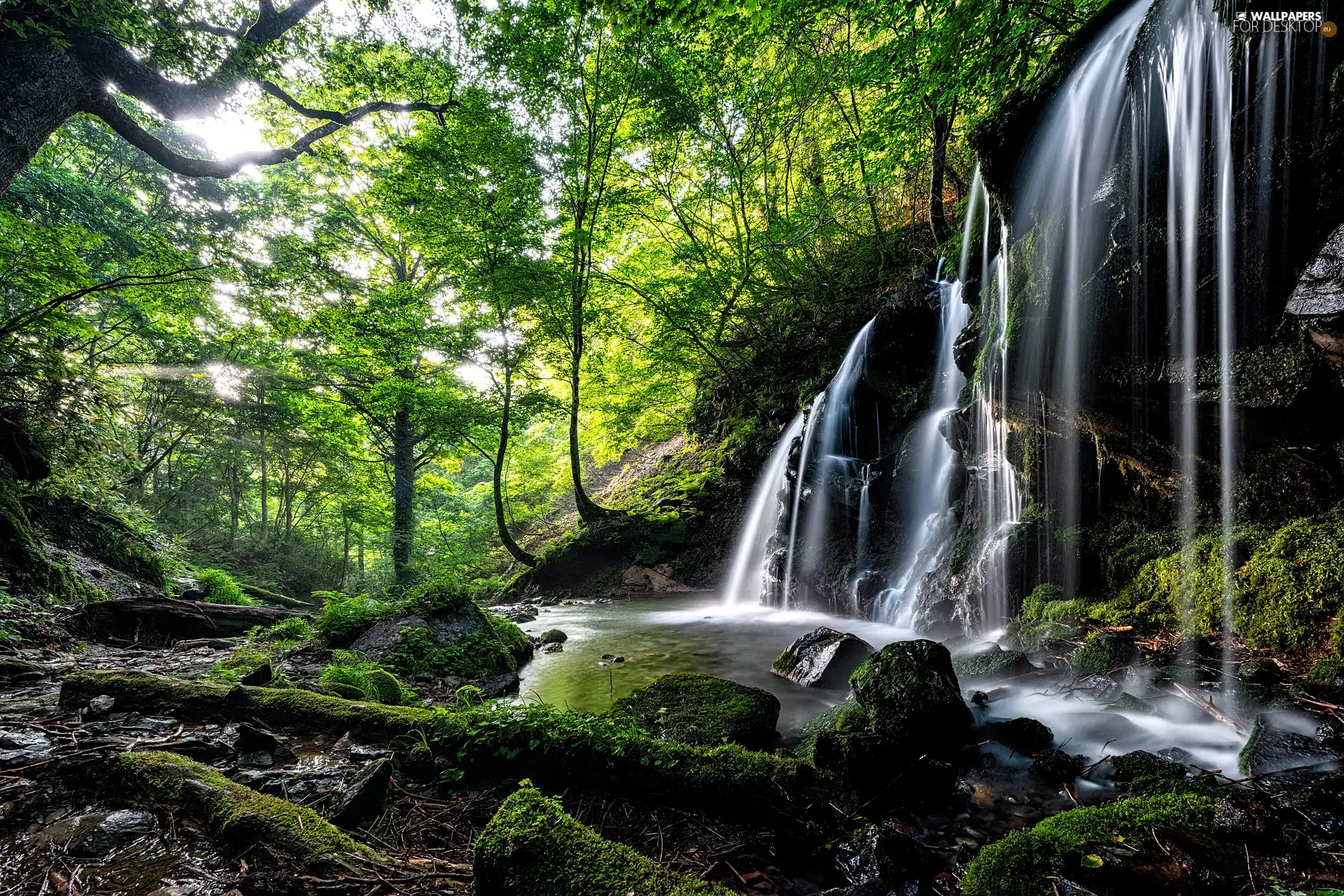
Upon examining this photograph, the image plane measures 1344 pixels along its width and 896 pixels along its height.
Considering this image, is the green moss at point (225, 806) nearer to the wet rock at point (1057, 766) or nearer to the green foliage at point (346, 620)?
the wet rock at point (1057, 766)

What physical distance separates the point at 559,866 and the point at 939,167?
42.7 ft

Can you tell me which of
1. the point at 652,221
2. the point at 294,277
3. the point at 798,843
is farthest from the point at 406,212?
the point at 798,843

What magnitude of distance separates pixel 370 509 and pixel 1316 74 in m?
17.6

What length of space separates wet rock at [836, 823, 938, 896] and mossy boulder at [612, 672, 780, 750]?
1388mm

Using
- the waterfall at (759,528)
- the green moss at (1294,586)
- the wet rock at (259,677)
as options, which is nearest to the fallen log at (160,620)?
the wet rock at (259,677)

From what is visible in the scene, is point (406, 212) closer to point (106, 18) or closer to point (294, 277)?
point (294, 277)

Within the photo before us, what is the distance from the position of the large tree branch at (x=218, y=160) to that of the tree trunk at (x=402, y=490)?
5.67 meters

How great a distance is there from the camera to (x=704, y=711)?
12.6 ft

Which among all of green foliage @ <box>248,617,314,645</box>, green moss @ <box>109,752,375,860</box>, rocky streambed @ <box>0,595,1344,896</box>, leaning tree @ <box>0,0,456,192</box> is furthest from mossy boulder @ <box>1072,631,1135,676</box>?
leaning tree @ <box>0,0,456,192</box>

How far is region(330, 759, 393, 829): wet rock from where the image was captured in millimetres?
1965

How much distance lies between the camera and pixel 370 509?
1423cm

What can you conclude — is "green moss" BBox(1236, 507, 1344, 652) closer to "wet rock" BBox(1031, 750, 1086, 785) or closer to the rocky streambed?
the rocky streambed

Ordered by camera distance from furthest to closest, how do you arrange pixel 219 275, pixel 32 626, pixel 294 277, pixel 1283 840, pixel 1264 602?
pixel 294 277
pixel 219 275
pixel 32 626
pixel 1264 602
pixel 1283 840

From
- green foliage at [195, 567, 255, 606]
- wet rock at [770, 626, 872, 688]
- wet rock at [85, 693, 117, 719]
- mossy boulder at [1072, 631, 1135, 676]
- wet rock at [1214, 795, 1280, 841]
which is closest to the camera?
wet rock at [1214, 795, 1280, 841]
